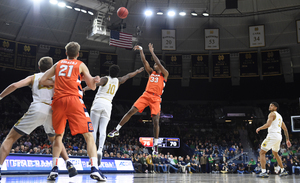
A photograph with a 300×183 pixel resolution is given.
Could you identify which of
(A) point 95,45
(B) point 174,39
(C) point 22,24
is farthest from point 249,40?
(C) point 22,24

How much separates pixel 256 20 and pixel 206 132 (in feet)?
39.9

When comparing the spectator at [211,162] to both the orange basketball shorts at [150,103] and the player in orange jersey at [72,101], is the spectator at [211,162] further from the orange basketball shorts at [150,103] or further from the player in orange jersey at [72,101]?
the player in orange jersey at [72,101]

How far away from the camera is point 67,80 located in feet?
15.2

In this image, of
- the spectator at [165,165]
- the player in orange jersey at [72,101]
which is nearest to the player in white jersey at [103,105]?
the player in orange jersey at [72,101]

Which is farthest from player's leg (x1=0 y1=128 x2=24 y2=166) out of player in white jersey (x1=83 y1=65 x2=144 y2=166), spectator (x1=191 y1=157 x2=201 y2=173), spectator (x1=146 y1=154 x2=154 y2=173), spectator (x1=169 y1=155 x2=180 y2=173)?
spectator (x1=191 y1=157 x2=201 y2=173)

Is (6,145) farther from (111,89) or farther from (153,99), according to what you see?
(153,99)

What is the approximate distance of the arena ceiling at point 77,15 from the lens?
2197 centimetres

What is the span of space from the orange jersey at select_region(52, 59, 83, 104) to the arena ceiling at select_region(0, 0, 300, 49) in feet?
59.4

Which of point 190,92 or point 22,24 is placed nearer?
point 22,24

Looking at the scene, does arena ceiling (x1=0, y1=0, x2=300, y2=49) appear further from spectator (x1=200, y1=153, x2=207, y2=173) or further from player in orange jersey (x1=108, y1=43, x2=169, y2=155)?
player in orange jersey (x1=108, y1=43, x2=169, y2=155)

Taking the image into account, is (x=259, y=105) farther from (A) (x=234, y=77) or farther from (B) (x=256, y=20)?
(B) (x=256, y=20)

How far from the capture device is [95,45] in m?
26.3

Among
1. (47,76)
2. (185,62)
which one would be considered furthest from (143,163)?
(47,76)

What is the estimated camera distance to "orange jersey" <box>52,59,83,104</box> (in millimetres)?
4598
